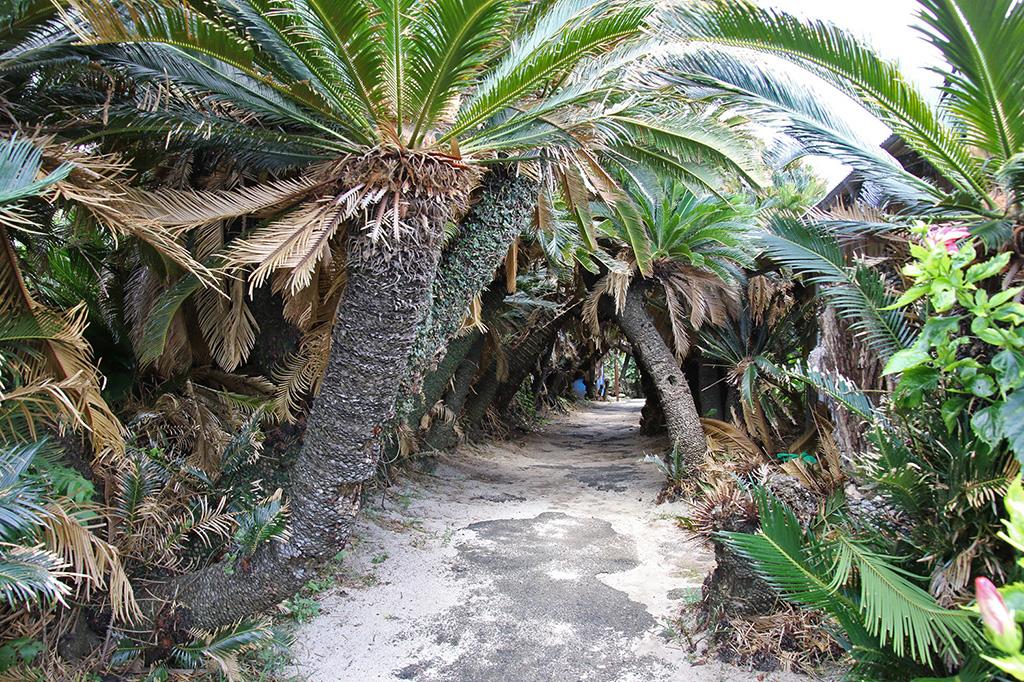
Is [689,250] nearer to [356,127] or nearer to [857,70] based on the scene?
[857,70]

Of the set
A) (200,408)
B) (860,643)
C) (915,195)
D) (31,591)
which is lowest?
(860,643)

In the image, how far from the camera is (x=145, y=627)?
3.96 m

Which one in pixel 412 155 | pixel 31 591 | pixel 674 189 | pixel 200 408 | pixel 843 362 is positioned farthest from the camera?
pixel 674 189

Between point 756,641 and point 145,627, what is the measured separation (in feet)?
12.7

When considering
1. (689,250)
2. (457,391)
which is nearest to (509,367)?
(457,391)

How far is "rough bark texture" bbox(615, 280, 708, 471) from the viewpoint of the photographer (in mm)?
8602

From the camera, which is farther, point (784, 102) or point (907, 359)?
point (784, 102)

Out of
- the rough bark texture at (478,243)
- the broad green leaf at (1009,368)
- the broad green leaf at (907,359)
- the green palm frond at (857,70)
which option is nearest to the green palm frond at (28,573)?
the rough bark texture at (478,243)

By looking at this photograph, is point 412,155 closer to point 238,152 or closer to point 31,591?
point 238,152

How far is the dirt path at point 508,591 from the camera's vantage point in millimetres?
4309

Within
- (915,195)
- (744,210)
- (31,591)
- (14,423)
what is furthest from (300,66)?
(744,210)

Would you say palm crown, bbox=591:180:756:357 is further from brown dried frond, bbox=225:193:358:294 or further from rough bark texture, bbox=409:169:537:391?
brown dried frond, bbox=225:193:358:294

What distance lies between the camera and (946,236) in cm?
239

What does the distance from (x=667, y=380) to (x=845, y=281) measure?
5.52 metres
